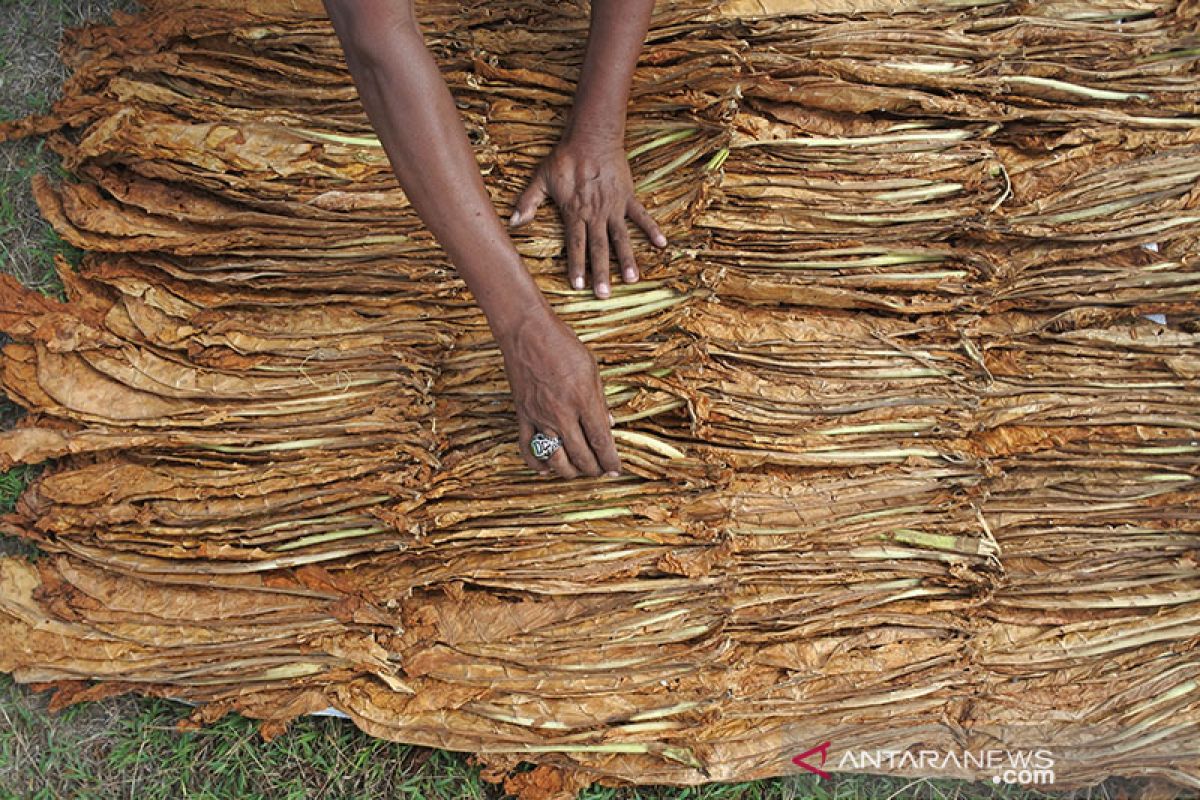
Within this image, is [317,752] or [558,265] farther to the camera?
[317,752]

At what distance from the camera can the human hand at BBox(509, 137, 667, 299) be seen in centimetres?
219

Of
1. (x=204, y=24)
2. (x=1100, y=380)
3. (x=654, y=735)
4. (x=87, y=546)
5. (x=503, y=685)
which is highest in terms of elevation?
(x=204, y=24)

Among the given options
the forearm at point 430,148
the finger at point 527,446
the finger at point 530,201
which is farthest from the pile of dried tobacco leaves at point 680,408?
the forearm at point 430,148

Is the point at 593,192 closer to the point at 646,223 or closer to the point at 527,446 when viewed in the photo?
the point at 646,223

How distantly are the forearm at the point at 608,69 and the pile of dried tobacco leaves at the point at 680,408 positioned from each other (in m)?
0.13

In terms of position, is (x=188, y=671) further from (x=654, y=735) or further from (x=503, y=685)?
(x=654, y=735)

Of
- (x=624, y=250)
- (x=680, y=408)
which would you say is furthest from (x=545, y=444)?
(x=624, y=250)

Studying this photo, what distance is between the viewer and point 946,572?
232 cm

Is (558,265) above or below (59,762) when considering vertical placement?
above

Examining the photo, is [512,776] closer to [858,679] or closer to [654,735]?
[654,735]

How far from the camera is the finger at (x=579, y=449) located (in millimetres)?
2023

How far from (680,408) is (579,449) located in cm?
34

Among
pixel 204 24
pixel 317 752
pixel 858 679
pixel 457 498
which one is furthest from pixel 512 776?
pixel 204 24

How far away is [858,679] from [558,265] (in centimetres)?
124
